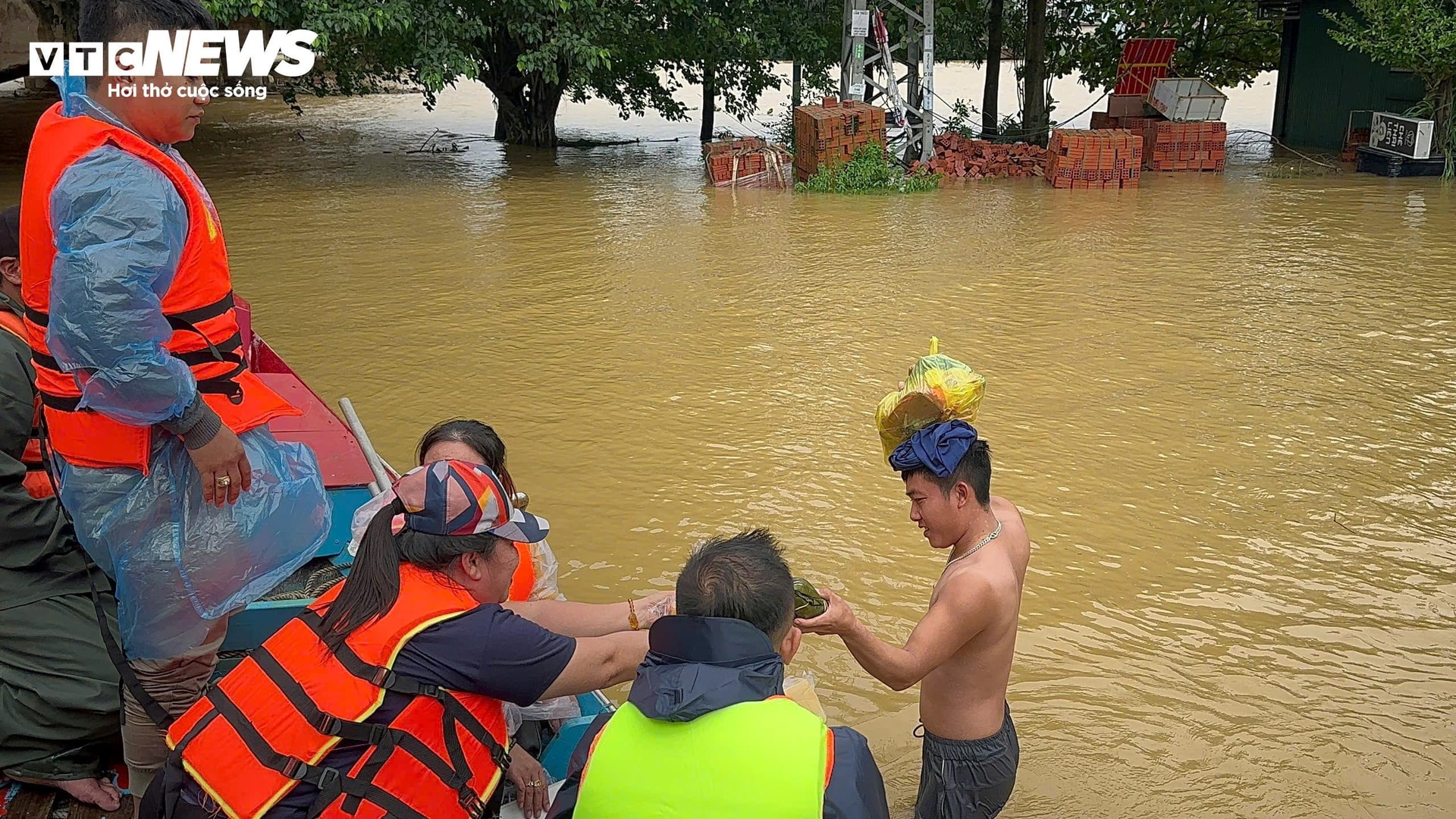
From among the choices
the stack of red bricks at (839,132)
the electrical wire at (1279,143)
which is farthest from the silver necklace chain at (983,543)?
the electrical wire at (1279,143)

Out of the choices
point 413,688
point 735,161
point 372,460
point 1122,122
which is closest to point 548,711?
point 413,688

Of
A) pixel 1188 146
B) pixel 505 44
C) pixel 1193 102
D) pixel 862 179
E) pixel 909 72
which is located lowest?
pixel 862 179

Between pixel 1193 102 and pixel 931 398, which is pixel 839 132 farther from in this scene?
pixel 931 398

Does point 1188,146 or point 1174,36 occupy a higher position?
point 1174,36

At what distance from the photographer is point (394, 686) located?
7.75 feet

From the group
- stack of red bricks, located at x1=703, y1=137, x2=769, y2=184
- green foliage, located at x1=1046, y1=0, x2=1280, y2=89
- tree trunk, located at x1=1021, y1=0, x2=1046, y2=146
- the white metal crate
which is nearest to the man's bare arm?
stack of red bricks, located at x1=703, y1=137, x2=769, y2=184

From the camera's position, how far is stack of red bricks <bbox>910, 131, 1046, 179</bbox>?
17078mm

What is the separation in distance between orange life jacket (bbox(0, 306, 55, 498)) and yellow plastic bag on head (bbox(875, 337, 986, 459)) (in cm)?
239

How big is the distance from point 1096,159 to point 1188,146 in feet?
7.79

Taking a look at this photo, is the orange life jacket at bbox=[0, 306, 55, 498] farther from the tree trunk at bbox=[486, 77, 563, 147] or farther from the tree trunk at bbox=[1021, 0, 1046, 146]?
the tree trunk at bbox=[1021, 0, 1046, 146]

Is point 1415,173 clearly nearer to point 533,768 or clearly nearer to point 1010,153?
point 1010,153

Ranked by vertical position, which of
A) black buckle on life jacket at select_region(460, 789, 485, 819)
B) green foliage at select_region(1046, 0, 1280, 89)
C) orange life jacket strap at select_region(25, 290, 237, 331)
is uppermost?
green foliage at select_region(1046, 0, 1280, 89)

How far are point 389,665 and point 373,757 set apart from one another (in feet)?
0.62

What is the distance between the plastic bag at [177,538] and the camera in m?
2.90
